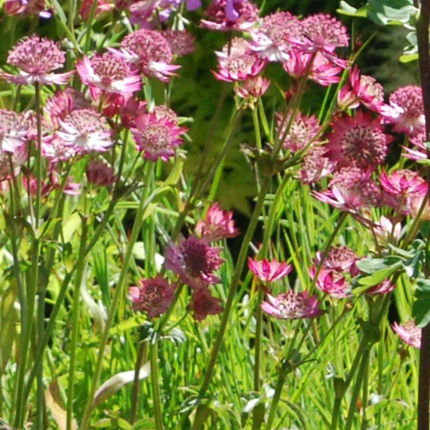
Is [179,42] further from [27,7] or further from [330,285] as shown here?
[330,285]

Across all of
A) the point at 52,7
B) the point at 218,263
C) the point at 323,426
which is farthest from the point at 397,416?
the point at 52,7

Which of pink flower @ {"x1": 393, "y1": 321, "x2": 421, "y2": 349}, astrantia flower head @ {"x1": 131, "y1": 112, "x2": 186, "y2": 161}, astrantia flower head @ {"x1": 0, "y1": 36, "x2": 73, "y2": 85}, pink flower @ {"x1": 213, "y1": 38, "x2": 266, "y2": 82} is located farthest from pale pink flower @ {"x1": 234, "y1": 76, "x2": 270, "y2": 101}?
pink flower @ {"x1": 393, "y1": 321, "x2": 421, "y2": 349}

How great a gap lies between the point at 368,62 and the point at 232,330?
1.61 m

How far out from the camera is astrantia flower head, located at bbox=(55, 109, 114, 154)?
1.11 m

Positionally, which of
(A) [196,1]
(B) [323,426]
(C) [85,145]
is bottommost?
(B) [323,426]

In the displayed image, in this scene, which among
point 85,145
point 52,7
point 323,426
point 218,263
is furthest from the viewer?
point 323,426

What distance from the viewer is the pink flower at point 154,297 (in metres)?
1.24

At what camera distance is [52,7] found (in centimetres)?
133

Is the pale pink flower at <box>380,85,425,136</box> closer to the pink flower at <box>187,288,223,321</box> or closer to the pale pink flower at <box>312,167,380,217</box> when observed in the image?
the pale pink flower at <box>312,167,380,217</box>

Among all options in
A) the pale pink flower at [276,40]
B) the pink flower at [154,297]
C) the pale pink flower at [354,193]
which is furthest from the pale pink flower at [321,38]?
the pink flower at [154,297]

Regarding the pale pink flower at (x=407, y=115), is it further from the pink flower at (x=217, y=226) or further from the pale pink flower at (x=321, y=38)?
the pink flower at (x=217, y=226)

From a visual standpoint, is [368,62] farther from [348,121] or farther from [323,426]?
[348,121]

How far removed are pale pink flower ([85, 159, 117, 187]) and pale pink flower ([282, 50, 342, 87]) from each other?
0.24 metres

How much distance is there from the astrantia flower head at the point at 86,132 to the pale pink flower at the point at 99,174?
7 cm
